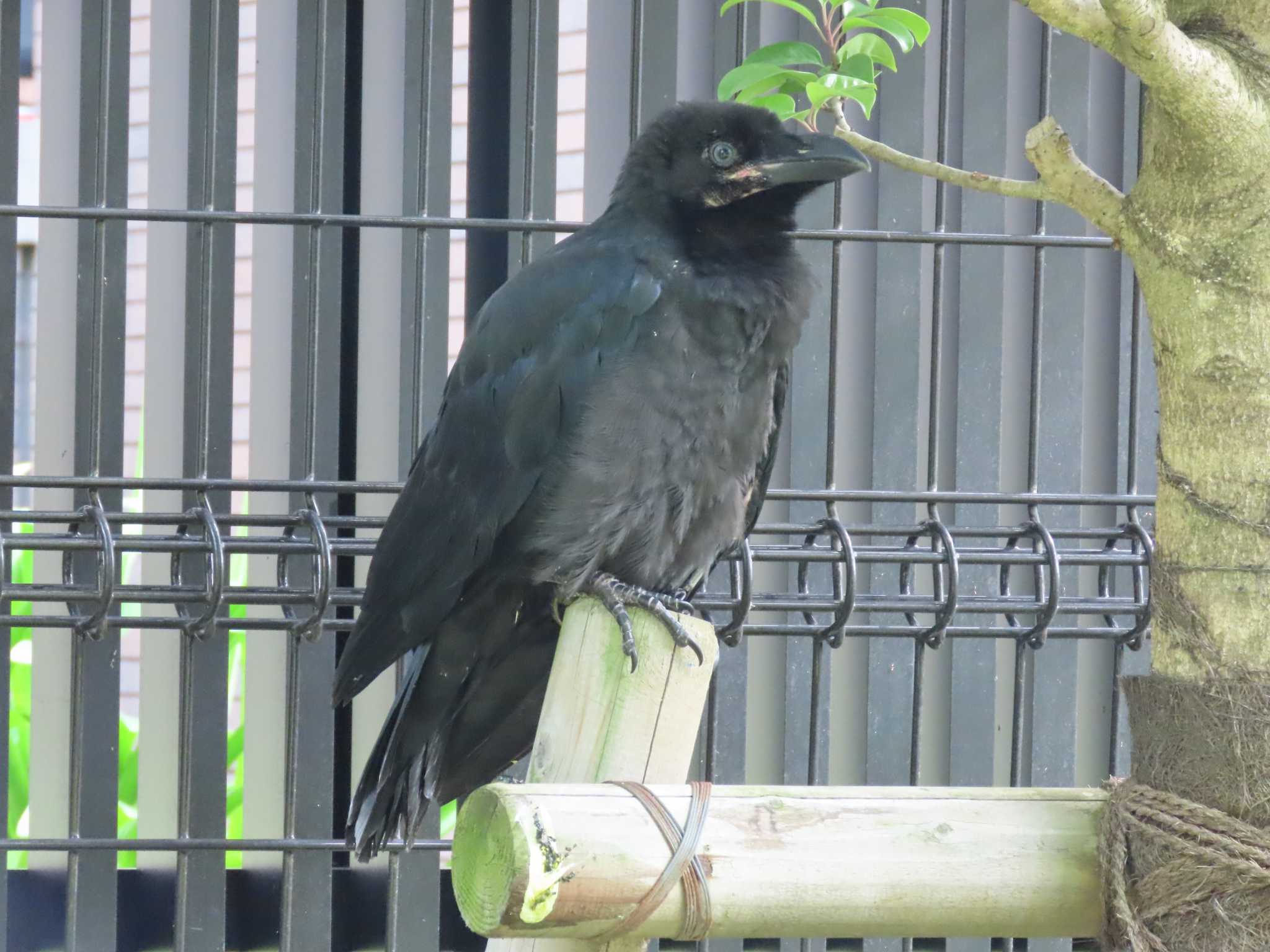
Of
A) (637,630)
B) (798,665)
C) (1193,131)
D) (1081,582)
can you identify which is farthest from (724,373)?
(1081,582)

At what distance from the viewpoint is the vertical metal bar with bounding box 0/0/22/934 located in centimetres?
232

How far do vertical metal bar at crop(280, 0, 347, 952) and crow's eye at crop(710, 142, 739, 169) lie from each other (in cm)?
83

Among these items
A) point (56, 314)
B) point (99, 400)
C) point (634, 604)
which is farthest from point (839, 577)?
point (56, 314)

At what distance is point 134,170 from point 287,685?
74.5 inches

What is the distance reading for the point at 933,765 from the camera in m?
Result: 2.71

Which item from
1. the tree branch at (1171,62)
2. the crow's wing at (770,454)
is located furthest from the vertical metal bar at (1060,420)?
the tree branch at (1171,62)

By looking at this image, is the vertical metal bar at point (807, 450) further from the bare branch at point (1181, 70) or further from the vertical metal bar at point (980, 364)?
the bare branch at point (1181, 70)

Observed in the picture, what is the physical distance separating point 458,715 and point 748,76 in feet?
3.29

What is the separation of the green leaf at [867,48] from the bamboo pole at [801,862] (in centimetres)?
81

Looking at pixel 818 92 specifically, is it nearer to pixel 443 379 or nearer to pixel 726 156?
pixel 726 156

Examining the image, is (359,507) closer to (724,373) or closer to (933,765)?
(724,373)

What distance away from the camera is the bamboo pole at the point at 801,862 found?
3.44ft

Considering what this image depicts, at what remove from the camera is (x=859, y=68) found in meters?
1.49

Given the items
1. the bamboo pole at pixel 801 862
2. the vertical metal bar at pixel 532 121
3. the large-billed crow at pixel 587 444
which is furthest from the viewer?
the vertical metal bar at pixel 532 121
